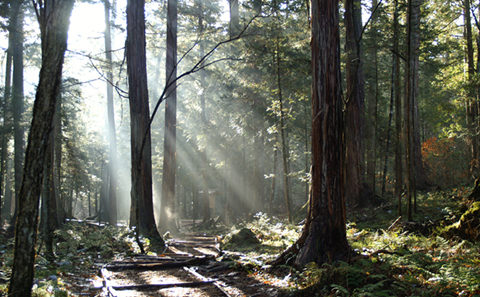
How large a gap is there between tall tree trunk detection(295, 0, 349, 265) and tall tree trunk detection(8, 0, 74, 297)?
386 centimetres

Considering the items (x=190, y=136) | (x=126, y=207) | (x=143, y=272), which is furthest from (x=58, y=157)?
(x=126, y=207)

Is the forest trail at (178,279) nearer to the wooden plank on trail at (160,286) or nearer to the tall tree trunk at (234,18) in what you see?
the wooden plank on trail at (160,286)

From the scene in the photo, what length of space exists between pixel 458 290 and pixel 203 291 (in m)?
3.30

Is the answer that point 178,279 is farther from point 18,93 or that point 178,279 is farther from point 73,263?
point 18,93

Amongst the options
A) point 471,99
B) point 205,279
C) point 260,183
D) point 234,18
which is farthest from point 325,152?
point 260,183

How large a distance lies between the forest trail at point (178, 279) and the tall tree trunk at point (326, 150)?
1108 millimetres

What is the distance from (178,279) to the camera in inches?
232

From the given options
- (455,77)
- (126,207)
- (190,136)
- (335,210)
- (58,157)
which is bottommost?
(126,207)

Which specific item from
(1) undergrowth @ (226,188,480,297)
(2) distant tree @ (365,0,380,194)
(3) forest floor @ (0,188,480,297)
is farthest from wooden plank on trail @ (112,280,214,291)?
(2) distant tree @ (365,0,380,194)

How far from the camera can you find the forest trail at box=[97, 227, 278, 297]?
16.6ft

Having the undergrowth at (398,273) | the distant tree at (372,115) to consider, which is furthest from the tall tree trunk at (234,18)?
the undergrowth at (398,273)

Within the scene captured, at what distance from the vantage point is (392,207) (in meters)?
12.2

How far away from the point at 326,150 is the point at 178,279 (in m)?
3.32

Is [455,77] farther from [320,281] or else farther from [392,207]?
[320,281]
